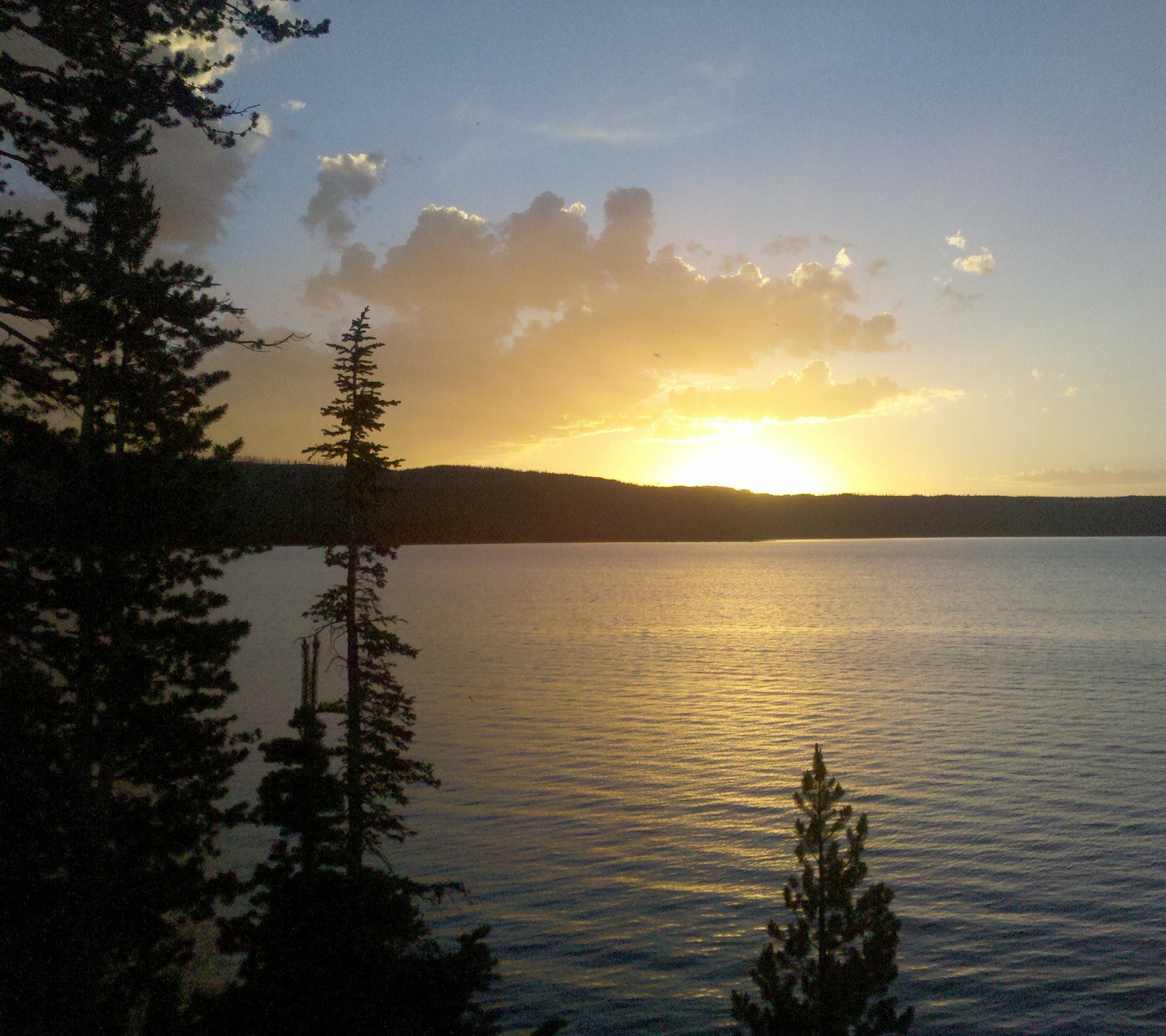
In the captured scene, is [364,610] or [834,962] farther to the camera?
[364,610]

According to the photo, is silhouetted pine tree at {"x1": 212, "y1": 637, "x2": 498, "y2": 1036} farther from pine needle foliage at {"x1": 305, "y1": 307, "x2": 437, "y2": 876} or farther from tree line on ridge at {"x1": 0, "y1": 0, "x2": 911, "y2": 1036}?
pine needle foliage at {"x1": 305, "y1": 307, "x2": 437, "y2": 876}

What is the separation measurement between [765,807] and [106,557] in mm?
22887

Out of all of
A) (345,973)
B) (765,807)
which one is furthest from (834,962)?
(765,807)

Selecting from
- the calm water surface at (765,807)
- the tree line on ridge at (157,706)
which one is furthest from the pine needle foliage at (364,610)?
the calm water surface at (765,807)

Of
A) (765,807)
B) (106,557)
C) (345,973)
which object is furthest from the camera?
(765,807)

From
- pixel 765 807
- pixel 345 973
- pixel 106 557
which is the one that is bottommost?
pixel 765 807

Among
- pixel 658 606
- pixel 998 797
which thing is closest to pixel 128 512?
pixel 998 797

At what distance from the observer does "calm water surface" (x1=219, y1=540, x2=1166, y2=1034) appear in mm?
19484

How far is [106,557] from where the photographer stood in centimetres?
1814

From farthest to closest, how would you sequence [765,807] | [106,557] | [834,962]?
1. [765,807]
2. [106,557]
3. [834,962]

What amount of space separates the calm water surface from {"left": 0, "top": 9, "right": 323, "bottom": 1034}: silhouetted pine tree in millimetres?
7419

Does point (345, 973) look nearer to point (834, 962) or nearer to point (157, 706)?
point (834, 962)

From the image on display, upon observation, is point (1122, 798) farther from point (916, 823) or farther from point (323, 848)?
point (323, 848)

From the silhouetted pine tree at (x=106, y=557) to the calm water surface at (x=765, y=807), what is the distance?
7.42 m
